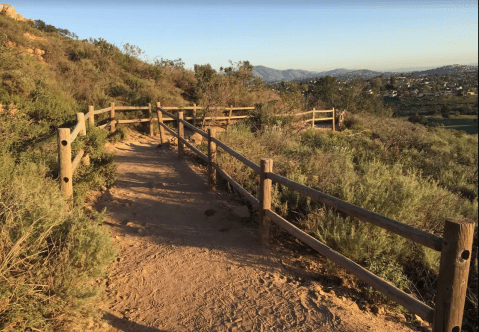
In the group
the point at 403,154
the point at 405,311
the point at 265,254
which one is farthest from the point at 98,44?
the point at 405,311

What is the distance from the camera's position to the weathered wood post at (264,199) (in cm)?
472

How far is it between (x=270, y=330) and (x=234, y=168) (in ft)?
14.6

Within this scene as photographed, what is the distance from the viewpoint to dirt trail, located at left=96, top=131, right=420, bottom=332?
341cm

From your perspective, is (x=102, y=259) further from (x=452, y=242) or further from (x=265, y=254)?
(x=452, y=242)

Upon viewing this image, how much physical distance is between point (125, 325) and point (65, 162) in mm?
3073

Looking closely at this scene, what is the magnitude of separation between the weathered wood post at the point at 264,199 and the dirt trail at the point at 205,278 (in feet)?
0.62

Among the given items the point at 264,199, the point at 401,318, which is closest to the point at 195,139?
the point at 264,199

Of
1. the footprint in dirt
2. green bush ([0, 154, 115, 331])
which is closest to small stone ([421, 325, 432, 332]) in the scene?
green bush ([0, 154, 115, 331])

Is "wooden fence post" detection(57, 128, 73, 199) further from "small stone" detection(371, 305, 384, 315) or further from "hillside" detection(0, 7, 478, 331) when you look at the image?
"small stone" detection(371, 305, 384, 315)

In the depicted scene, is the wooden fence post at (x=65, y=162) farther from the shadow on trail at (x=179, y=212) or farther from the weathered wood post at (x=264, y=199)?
the weathered wood post at (x=264, y=199)

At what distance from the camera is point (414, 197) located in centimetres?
537

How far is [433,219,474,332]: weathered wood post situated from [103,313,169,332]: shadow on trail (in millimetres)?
2410

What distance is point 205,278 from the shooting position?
13.7 ft

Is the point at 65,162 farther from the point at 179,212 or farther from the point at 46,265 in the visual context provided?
the point at 46,265
